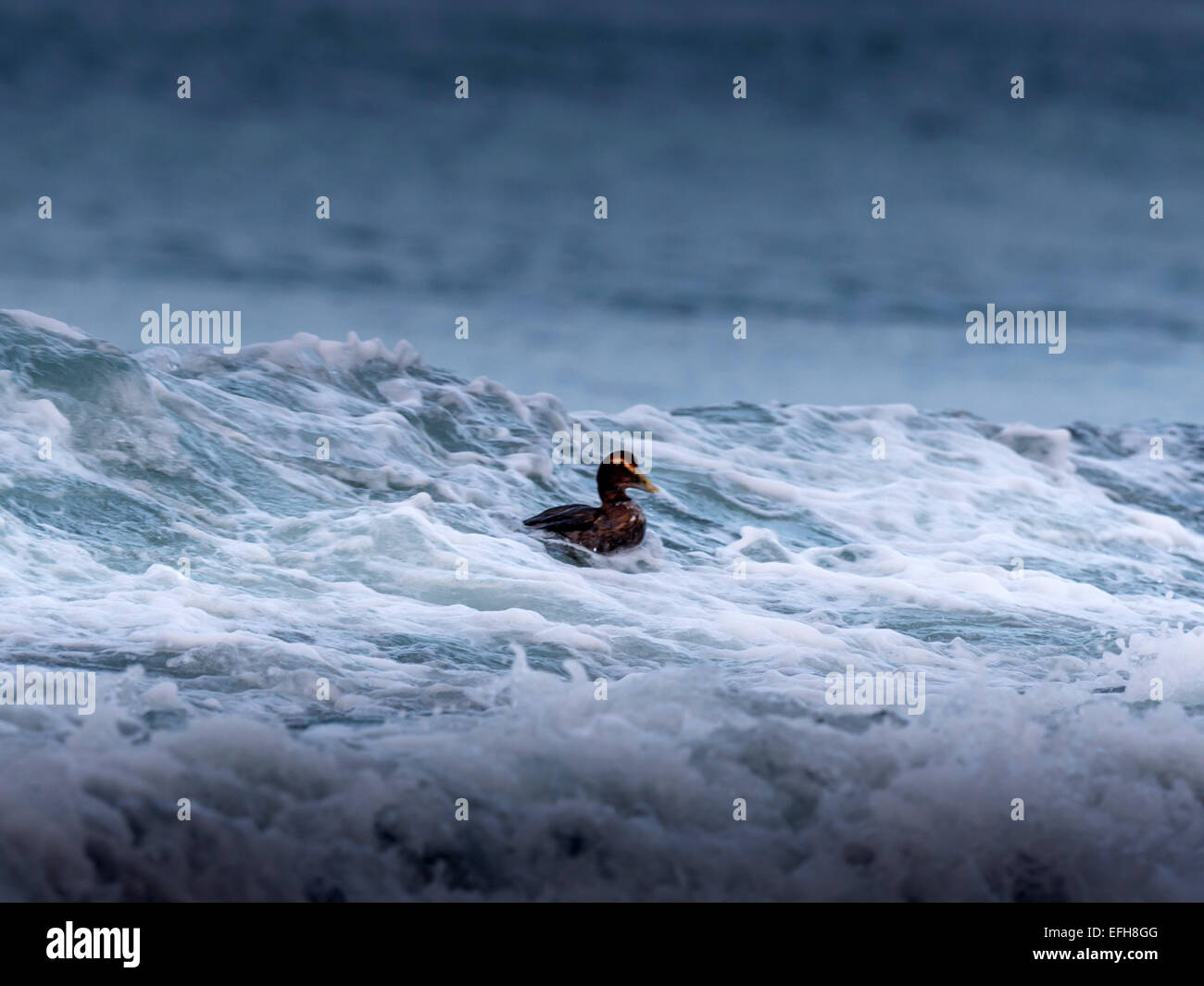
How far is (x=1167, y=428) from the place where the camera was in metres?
18.3

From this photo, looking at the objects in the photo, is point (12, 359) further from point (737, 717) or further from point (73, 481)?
point (737, 717)

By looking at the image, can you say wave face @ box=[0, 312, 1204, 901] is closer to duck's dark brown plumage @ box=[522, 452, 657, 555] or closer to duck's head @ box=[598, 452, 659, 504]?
duck's dark brown plumage @ box=[522, 452, 657, 555]

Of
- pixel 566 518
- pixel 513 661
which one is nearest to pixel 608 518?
pixel 566 518

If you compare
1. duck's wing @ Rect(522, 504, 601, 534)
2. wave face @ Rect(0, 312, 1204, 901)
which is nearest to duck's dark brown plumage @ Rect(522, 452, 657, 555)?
duck's wing @ Rect(522, 504, 601, 534)

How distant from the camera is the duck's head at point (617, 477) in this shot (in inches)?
379

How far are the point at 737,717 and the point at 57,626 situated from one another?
3547 mm

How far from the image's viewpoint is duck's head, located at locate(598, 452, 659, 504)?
9.62 meters

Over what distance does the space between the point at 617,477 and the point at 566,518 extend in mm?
543

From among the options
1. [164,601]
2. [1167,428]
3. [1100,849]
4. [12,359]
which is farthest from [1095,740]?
[1167,428]

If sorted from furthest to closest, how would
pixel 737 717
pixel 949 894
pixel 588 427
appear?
pixel 588 427, pixel 737 717, pixel 949 894

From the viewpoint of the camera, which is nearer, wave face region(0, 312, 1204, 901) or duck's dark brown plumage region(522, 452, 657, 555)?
wave face region(0, 312, 1204, 901)

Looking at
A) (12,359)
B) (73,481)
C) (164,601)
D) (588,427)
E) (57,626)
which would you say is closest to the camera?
(57,626)

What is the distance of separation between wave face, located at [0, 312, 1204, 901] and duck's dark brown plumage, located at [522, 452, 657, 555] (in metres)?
0.20

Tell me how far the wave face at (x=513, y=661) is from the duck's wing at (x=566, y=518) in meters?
0.22
